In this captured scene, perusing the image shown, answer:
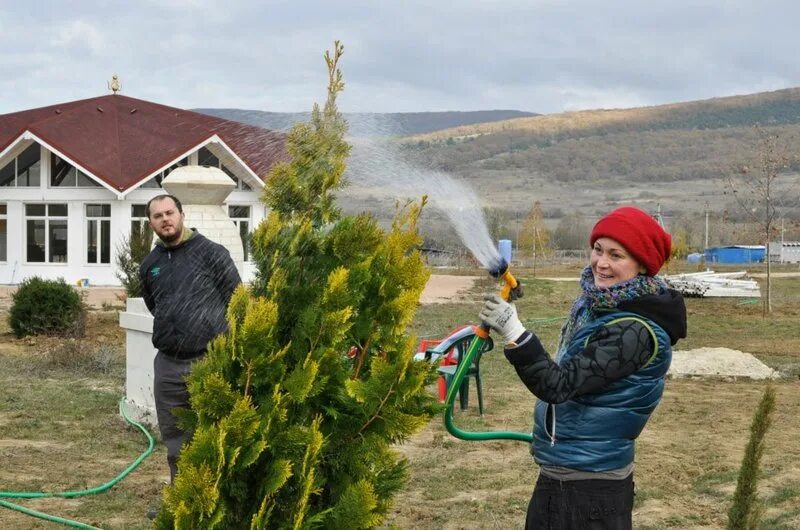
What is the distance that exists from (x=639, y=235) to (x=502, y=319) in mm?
508

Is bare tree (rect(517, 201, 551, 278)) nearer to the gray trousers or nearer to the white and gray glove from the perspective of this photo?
the gray trousers

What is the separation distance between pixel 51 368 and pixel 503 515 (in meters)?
8.44

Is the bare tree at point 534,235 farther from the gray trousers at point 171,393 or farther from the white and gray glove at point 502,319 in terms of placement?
the white and gray glove at point 502,319

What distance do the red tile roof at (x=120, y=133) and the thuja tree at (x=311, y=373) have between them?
24.2 m

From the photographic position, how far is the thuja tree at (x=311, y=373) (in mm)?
2883

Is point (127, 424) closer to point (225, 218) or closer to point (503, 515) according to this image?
point (225, 218)

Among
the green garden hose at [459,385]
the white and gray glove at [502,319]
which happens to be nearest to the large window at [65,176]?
the green garden hose at [459,385]

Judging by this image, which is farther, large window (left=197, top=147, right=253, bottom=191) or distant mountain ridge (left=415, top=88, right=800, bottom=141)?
distant mountain ridge (left=415, top=88, right=800, bottom=141)

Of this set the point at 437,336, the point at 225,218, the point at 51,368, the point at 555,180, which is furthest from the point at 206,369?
the point at 555,180

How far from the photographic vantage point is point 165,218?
17.5ft

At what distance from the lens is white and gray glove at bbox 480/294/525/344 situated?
3.03 meters

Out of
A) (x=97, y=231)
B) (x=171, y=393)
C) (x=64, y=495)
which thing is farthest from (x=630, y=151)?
(x=171, y=393)

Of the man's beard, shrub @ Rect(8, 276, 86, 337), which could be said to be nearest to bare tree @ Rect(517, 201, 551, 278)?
shrub @ Rect(8, 276, 86, 337)

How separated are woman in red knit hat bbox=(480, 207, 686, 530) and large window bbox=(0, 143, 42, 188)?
30.6 m
